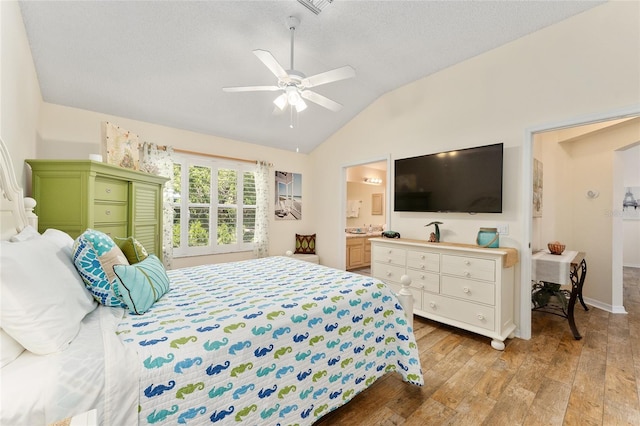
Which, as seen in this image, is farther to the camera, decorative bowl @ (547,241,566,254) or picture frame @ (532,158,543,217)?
picture frame @ (532,158,543,217)

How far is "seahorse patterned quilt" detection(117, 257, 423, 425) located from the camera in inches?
41.4

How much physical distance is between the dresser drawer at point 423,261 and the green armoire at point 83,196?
3163 mm

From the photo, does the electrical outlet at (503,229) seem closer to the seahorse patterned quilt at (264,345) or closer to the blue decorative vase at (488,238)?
the blue decorative vase at (488,238)

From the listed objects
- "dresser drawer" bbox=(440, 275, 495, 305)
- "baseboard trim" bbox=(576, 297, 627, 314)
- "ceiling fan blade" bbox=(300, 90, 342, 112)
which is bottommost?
"baseboard trim" bbox=(576, 297, 627, 314)

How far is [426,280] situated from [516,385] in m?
1.19

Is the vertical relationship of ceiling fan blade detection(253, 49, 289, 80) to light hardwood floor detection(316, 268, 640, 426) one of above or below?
above

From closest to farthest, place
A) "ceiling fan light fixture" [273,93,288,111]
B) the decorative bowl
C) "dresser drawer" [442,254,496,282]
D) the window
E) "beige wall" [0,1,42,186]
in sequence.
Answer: "beige wall" [0,1,42,186]
"ceiling fan light fixture" [273,93,288,111]
"dresser drawer" [442,254,496,282]
the decorative bowl
the window

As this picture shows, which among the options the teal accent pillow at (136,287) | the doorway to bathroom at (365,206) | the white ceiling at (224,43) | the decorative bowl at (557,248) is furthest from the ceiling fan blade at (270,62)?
the doorway to bathroom at (365,206)

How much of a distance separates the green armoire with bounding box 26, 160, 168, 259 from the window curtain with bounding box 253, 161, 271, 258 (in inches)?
75.8

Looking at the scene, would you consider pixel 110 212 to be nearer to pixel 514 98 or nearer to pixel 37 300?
pixel 37 300

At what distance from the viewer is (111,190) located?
8.71ft

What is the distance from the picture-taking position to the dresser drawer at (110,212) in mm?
2463

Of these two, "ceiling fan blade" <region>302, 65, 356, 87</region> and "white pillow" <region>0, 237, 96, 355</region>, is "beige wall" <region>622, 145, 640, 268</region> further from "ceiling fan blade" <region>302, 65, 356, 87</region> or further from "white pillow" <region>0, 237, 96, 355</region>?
"white pillow" <region>0, 237, 96, 355</region>

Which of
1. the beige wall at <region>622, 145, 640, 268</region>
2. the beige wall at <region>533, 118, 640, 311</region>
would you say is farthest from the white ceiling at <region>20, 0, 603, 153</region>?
the beige wall at <region>622, 145, 640, 268</region>
